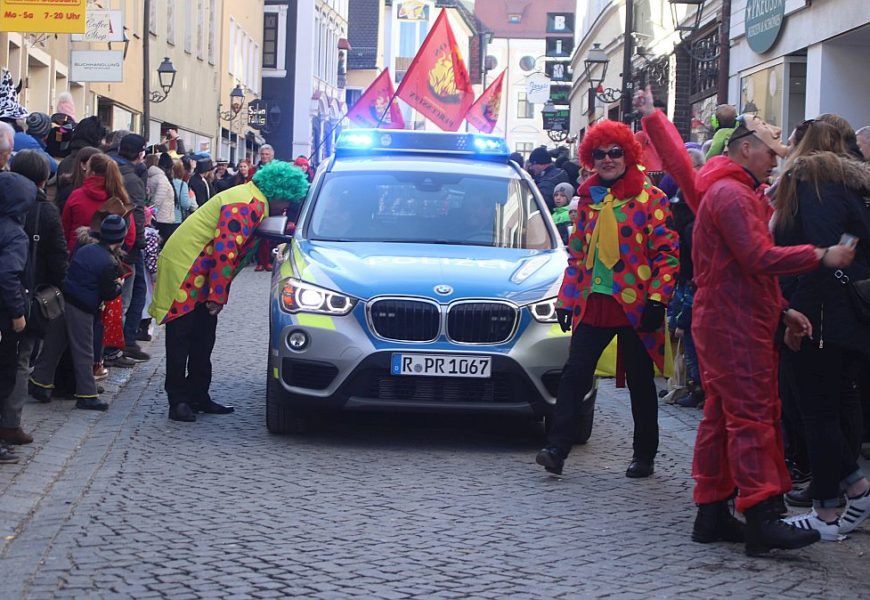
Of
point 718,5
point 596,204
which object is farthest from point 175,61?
point 596,204

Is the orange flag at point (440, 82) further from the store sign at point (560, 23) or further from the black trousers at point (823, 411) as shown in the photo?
the store sign at point (560, 23)

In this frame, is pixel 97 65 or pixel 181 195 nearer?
pixel 181 195

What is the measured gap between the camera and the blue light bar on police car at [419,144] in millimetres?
11328

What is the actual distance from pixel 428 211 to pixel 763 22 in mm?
12024

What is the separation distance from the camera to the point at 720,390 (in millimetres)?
6664

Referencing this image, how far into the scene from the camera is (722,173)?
6.74 meters

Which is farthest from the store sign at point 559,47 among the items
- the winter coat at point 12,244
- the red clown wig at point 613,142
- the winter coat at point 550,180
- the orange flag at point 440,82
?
the winter coat at point 12,244

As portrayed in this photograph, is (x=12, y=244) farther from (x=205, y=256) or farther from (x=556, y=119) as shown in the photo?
(x=556, y=119)

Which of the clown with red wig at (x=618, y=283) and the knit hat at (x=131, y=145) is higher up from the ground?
the knit hat at (x=131, y=145)

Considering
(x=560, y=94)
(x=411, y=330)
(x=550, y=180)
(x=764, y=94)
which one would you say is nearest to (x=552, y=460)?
(x=411, y=330)

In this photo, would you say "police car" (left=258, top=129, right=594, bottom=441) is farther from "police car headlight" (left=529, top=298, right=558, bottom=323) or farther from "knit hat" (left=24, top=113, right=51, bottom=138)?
"knit hat" (left=24, top=113, right=51, bottom=138)

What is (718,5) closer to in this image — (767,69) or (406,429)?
(767,69)

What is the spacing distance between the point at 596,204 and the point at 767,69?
44.4 ft

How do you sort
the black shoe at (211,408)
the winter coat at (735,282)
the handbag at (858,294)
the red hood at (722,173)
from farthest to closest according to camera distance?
the black shoe at (211,408) < the handbag at (858,294) < the red hood at (722,173) < the winter coat at (735,282)
